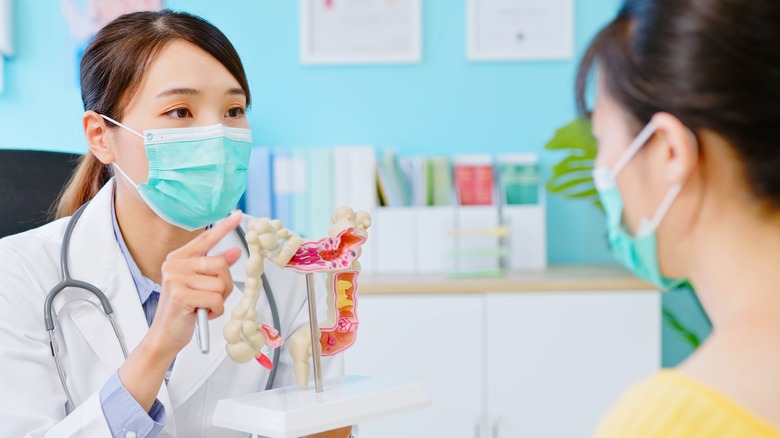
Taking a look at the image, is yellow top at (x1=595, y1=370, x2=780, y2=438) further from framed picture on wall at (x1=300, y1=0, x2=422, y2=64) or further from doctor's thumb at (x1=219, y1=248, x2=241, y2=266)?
framed picture on wall at (x1=300, y1=0, x2=422, y2=64)

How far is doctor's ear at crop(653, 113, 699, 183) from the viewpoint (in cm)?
77

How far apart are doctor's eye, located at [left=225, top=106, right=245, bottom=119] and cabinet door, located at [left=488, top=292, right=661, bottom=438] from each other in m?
1.05

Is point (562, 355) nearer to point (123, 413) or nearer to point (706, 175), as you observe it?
point (123, 413)

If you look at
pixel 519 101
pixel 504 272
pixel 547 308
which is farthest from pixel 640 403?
pixel 519 101

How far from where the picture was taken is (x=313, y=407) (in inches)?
40.7

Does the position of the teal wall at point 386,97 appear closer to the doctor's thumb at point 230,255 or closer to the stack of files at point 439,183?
the stack of files at point 439,183

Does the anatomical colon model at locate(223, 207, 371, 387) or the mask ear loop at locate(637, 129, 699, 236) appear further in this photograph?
the anatomical colon model at locate(223, 207, 371, 387)

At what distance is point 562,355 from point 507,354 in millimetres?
146

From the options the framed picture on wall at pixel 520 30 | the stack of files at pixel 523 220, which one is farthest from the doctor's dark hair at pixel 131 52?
the framed picture on wall at pixel 520 30

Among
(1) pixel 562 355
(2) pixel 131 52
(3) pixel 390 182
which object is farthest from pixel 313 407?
(3) pixel 390 182

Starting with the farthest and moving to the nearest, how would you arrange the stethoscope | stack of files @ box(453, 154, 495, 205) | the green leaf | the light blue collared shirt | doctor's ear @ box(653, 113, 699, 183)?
stack of files @ box(453, 154, 495, 205) → the green leaf → the stethoscope → the light blue collared shirt → doctor's ear @ box(653, 113, 699, 183)

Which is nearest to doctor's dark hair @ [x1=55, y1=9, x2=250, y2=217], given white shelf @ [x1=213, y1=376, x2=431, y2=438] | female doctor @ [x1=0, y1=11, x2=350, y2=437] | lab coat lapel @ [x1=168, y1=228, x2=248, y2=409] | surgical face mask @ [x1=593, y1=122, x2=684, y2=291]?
female doctor @ [x1=0, y1=11, x2=350, y2=437]

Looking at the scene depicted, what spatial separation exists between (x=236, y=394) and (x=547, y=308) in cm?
109

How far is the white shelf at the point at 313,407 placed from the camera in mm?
1009
